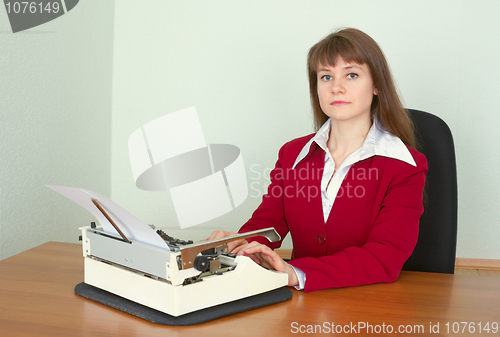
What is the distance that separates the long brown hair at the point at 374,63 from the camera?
138 centimetres

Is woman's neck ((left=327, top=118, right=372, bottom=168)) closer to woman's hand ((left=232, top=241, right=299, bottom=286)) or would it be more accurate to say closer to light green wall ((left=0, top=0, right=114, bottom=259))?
woman's hand ((left=232, top=241, right=299, bottom=286))

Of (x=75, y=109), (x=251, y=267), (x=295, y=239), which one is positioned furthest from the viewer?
(x=75, y=109)

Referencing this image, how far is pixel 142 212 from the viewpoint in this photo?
259cm

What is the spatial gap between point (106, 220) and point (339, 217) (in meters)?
0.71

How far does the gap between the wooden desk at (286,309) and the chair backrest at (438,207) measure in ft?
0.90

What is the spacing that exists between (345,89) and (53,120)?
4.07ft

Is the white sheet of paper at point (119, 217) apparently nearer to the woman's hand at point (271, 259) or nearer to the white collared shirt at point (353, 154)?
the woman's hand at point (271, 259)

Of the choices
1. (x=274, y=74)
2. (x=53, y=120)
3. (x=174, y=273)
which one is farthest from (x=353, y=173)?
(x=53, y=120)

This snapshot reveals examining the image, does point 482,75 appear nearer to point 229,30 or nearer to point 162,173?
point 229,30

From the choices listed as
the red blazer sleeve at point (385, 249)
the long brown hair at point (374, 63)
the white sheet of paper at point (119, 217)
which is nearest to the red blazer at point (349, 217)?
the red blazer sleeve at point (385, 249)

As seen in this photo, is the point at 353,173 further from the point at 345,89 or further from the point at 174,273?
the point at 174,273

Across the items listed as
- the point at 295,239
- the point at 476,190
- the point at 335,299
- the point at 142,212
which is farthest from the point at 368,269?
the point at 142,212

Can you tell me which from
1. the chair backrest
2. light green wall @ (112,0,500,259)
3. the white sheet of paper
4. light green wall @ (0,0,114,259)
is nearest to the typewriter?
the white sheet of paper

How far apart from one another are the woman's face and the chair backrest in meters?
0.25
